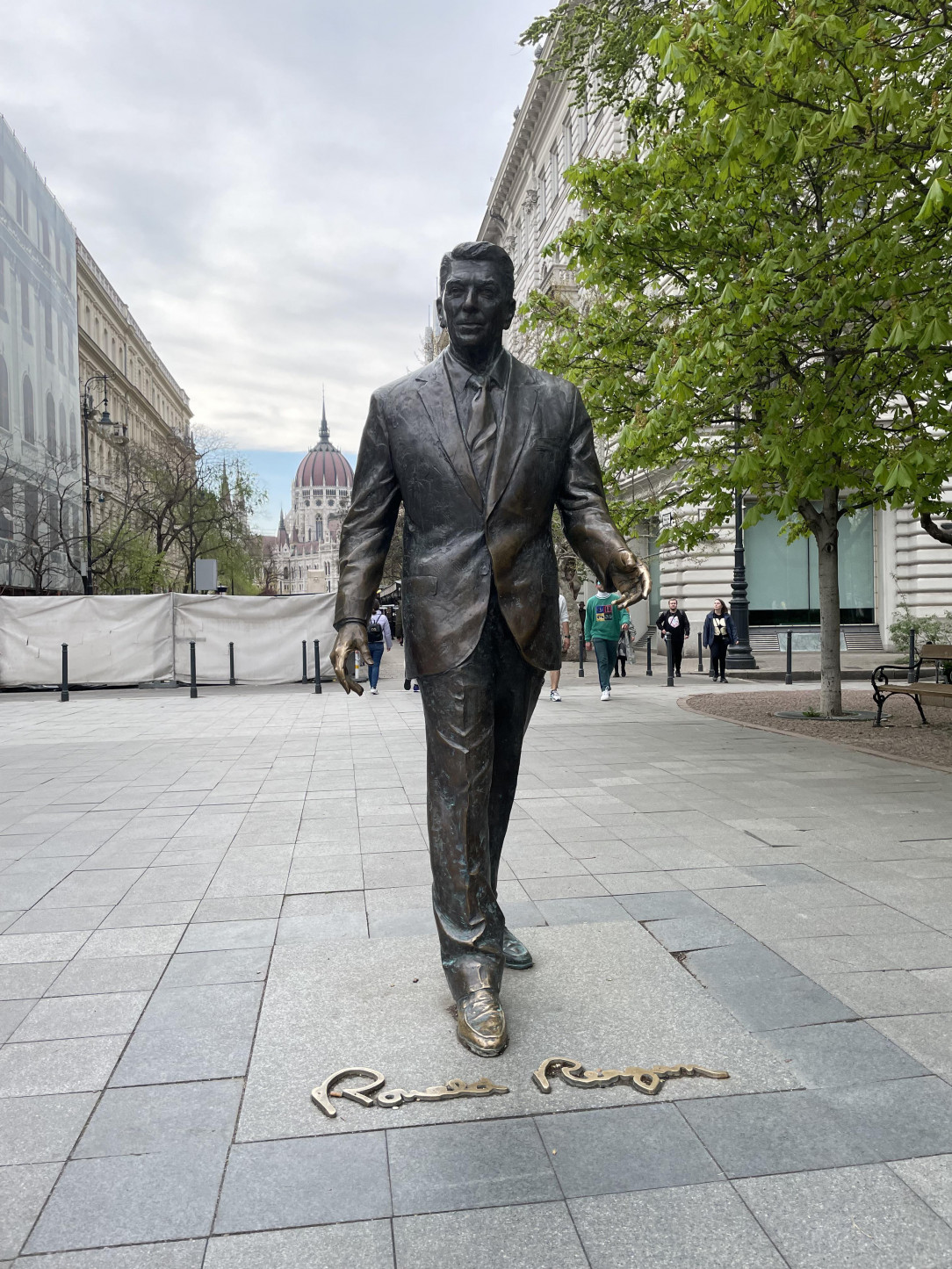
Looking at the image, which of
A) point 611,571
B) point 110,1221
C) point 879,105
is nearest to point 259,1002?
point 110,1221

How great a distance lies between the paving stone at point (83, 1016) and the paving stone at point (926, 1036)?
237 cm

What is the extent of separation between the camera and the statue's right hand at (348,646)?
317cm

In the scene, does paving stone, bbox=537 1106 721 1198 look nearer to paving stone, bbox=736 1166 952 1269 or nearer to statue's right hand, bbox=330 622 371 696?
paving stone, bbox=736 1166 952 1269

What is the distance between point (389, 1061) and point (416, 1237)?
0.80 meters

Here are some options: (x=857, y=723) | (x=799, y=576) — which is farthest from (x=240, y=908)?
(x=799, y=576)

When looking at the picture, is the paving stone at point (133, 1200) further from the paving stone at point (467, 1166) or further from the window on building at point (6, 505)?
the window on building at point (6, 505)

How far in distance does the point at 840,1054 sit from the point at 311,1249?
1618 millimetres

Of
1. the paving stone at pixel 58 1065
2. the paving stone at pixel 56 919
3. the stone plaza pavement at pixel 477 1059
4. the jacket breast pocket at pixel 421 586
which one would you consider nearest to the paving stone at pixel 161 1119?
the stone plaza pavement at pixel 477 1059

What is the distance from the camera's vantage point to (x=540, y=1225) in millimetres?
2066

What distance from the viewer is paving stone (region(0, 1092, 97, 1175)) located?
2.37m

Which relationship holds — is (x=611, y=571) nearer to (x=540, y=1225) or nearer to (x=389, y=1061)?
(x=389, y=1061)

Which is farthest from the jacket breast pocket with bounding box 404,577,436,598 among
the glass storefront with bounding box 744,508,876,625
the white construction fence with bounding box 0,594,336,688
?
the glass storefront with bounding box 744,508,876,625

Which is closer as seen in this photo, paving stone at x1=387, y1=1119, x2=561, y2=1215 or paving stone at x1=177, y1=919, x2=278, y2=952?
paving stone at x1=387, y1=1119, x2=561, y2=1215

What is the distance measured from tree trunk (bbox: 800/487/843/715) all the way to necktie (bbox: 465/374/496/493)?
981 centimetres
